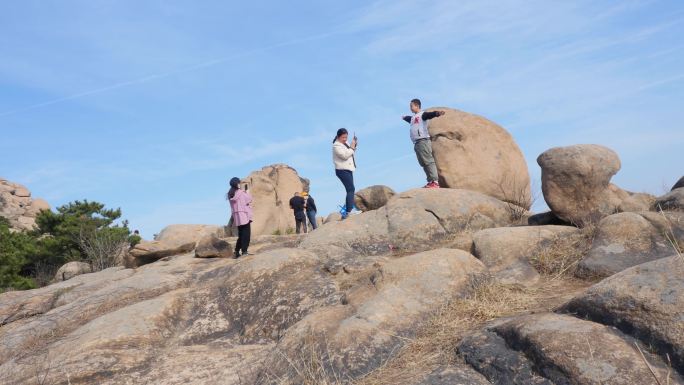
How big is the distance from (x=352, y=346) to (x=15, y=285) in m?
19.9

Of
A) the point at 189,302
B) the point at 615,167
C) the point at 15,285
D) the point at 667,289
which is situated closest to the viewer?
the point at 667,289

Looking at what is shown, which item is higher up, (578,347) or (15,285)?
(15,285)

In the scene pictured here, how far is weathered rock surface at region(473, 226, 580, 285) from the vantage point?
7496mm

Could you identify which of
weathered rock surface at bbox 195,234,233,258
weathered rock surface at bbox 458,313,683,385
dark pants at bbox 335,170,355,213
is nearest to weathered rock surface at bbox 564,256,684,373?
weathered rock surface at bbox 458,313,683,385

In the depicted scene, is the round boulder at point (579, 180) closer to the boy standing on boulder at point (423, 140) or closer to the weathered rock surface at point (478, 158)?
the weathered rock surface at point (478, 158)

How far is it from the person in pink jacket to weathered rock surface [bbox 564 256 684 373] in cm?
694

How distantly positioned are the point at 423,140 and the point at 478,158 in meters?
1.36

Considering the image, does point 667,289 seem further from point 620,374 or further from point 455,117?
point 455,117

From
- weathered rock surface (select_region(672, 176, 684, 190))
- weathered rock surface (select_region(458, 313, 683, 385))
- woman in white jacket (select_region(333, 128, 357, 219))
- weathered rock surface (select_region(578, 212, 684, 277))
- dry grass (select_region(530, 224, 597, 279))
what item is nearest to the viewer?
weathered rock surface (select_region(458, 313, 683, 385))

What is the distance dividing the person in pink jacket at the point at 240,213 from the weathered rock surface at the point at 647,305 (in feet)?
22.8

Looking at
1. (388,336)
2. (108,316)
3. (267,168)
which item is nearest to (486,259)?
(388,336)

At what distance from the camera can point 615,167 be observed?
9.38 metres

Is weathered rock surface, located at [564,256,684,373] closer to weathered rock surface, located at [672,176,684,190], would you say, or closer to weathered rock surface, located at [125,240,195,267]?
weathered rock surface, located at [672,176,684,190]

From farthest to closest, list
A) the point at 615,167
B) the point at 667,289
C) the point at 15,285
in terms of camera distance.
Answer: the point at 15,285
the point at 615,167
the point at 667,289
